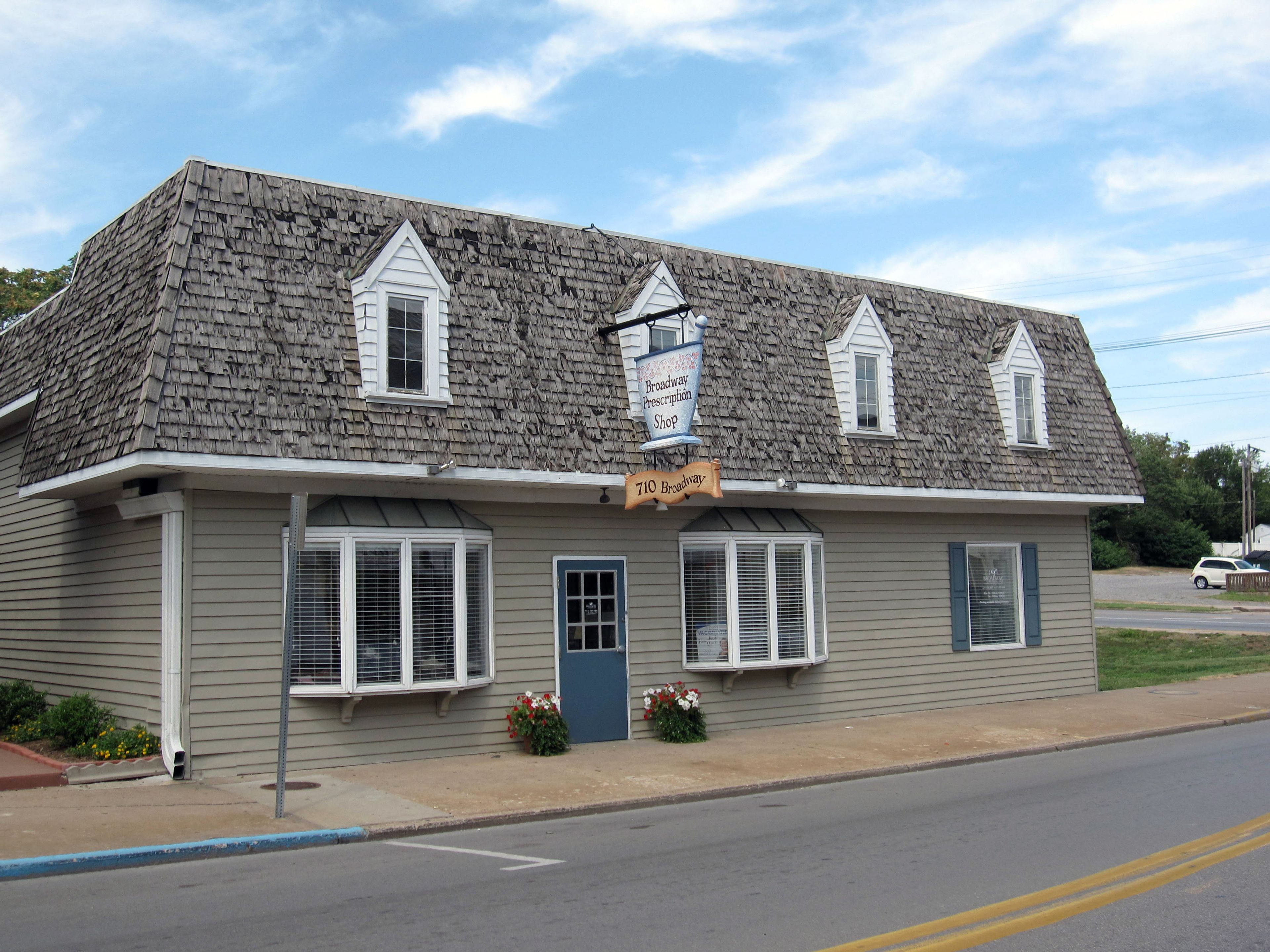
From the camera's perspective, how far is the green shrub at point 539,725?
527 inches

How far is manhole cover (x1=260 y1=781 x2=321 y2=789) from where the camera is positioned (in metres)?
11.3

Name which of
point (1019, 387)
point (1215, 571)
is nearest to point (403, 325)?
point (1019, 387)

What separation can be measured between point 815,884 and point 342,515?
6.86m

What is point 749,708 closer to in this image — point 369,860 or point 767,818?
point 767,818

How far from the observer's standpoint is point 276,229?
12781mm

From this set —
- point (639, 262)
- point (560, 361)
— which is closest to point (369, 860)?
point (560, 361)

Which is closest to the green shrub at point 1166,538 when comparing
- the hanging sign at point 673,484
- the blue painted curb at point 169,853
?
the hanging sign at point 673,484

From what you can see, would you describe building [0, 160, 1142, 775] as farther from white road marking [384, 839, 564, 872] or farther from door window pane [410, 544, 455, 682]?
white road marking [384, 839, 564, 872]

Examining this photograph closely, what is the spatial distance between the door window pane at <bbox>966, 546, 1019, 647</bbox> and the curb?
4.35 m

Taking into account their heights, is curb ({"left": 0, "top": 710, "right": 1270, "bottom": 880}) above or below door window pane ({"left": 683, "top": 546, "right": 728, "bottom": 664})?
below

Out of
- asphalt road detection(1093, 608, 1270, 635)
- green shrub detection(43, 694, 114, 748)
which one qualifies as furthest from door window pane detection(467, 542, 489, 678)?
asphalt road detection(1093, 608, 1270, 635)

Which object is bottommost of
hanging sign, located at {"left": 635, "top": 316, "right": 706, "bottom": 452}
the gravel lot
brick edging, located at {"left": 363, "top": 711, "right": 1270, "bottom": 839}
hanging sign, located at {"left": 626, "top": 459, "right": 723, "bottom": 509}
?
brick edging, located at {"left": 363, "top": 711, "right": 1270, "bottom": 839}

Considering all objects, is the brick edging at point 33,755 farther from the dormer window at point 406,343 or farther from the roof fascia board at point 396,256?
the roof fascia board at point 396,256

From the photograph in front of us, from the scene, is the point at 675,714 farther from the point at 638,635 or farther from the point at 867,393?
the point at 867,393
